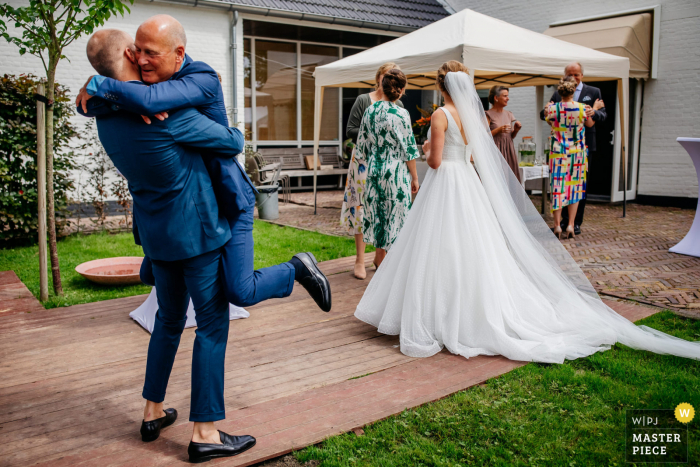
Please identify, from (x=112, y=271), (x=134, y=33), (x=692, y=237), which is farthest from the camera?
(x=134, y=33)

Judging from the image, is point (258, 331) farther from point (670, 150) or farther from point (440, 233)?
point (670, 150)

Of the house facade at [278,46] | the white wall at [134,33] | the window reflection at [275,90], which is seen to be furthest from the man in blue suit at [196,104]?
the window reflection at [275,90]

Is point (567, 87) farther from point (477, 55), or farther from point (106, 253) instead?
point (106, 253)

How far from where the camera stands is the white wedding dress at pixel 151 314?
4.13 m

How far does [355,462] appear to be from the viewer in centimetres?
244

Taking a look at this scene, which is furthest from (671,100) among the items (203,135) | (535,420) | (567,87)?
(203,135)

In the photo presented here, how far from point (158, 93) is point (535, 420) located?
2269 mm

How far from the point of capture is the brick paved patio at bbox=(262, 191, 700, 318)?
4922 mm

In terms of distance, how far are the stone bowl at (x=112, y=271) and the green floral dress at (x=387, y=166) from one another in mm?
2272

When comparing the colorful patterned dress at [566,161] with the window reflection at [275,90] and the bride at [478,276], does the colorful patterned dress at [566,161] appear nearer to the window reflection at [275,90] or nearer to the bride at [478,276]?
the bride at [478,276]

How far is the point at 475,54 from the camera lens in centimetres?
680

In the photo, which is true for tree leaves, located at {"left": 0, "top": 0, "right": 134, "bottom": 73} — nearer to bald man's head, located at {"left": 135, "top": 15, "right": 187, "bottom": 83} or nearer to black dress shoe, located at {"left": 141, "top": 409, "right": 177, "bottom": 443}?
bald man's head, located at {"left": 135, "top": 15, "right": 187, "bottom": 83}

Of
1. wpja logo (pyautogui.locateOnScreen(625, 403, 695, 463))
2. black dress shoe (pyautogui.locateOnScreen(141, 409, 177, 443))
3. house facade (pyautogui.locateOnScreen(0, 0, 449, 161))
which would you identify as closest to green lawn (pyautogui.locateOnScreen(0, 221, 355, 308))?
black dress shoe (pyautogui.locateOnScreen(141, 409, 177, 443))

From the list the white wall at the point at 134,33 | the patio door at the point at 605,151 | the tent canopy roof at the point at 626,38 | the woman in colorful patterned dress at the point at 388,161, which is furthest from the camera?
the patio door at the point at 605,151
